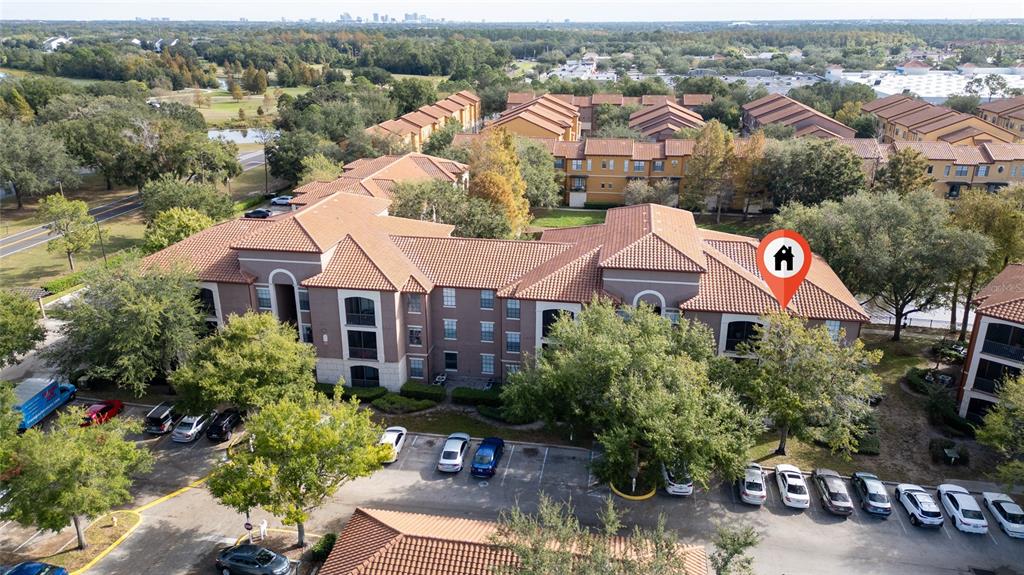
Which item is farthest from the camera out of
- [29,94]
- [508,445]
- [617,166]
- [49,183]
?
[29,94]

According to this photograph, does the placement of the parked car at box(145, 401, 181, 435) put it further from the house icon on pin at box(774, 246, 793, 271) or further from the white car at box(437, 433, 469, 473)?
the house icon on pin at box(774, 246, 793, 271)

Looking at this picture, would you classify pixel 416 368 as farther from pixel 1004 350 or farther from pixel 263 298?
pixel 1004 350

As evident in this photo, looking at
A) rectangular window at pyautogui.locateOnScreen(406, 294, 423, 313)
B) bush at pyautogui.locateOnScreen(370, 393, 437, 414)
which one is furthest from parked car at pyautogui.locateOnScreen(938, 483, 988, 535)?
A: rectangular window at pyautogui.locateOnScreen(406, 294, 423, 313)

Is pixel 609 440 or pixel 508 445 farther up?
pixel 609 440

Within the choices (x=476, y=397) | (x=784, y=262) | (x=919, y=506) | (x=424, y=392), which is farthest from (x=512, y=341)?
(x=919, y=506)

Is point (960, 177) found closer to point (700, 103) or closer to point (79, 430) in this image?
point (700, 103)

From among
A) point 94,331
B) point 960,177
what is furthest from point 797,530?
point 960,177
